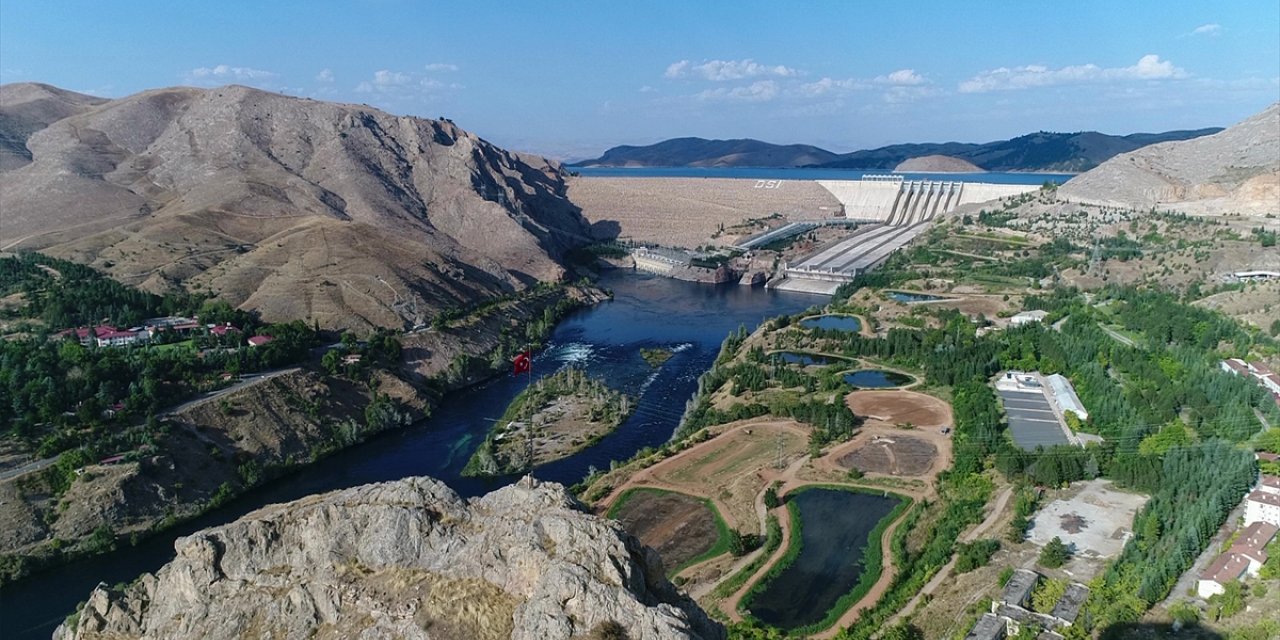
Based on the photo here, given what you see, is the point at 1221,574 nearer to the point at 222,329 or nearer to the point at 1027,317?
the point at 1027,317

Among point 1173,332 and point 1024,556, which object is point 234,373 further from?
point 1173,332

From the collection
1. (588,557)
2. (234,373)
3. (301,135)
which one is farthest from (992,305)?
(301,135)

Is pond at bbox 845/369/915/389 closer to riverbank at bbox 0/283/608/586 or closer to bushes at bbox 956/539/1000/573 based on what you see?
bushes at bbox 956/539/1000/573

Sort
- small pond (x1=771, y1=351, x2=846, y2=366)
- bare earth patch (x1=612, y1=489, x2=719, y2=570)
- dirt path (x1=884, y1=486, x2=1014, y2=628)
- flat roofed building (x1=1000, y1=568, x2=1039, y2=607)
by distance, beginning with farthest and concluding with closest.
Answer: small pond (x1=771, y1=351, x2=846, y2=366)
bare earth patch (x1=612, y1=489, x2=719, y2=570)
dirt path (x1=884, y1=486, x2=1014, y2=628)
flat roofed building (x1=1000, y1=568, x2=1039, y2=607)

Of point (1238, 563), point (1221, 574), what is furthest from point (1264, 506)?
point (1221, 574)

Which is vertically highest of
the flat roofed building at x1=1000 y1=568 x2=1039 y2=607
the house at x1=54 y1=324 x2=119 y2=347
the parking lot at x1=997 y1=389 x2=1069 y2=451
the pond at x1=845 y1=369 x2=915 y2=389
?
the house at x1=54 y1=324 x2=119 y2=347

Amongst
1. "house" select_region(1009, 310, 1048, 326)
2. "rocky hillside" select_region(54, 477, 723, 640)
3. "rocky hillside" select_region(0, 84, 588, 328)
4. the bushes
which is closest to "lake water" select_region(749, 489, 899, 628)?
the bushes

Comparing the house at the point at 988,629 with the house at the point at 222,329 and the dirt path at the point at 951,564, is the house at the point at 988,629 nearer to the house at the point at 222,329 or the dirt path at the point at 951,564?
the dirt path at the point at 951,564

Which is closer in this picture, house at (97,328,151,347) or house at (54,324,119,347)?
house at (97,328,151,347)

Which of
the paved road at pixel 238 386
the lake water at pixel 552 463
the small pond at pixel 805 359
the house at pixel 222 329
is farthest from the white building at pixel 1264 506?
the house at pixel 222 329
